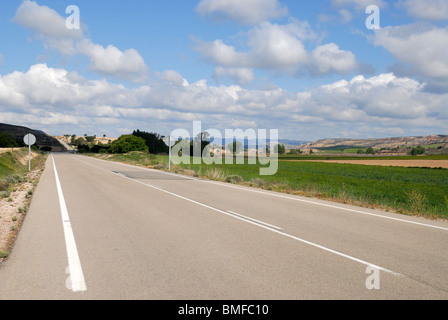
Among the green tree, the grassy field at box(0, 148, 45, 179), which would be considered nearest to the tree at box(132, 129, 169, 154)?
the green tree

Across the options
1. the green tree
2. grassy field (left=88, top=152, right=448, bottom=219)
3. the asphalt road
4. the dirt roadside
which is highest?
the green tree

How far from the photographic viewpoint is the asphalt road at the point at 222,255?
4.76 metres

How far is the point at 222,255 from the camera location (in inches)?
249

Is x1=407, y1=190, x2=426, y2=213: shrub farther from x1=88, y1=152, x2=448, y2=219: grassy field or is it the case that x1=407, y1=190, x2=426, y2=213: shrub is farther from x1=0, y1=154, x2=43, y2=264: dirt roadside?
x1=0, y1=154, x2=43, y2=264: dirt roadside

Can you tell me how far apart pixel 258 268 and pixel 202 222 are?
3.92 meters

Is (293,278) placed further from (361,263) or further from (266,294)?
(361,263)

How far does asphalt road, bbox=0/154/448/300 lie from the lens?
15.6 feet

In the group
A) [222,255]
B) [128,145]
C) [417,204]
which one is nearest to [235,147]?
[128,145]

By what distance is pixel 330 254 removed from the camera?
21.4ft

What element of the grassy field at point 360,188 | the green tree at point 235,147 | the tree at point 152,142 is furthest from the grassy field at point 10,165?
the tree at point 152,142

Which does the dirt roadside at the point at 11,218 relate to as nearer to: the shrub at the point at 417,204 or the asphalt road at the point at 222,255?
the asphalt road at the point at 222,255

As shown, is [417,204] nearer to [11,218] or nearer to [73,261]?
[73,261]

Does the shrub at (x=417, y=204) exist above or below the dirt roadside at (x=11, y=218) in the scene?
below

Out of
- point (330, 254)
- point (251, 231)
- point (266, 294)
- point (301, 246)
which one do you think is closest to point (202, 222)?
point (251, 231)
